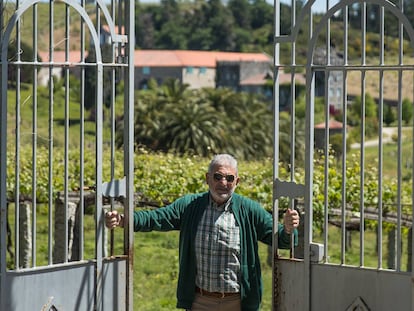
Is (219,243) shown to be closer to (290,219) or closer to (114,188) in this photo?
(290,219)

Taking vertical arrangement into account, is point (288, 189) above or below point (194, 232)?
above

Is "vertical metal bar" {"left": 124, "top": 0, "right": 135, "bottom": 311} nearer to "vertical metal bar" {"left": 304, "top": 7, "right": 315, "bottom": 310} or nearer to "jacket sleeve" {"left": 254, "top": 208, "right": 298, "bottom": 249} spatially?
"jacket sleeve" {"left": 254, "top": 208, "right": 298, "bottom": 249}

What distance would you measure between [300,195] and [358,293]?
72 cm

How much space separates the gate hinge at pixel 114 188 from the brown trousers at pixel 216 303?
0.88 meters

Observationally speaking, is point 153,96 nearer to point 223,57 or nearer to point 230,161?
point 230,161

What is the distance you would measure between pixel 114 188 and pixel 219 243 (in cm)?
83

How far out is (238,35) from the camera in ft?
340

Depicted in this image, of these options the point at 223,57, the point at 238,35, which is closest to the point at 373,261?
the point at 223,57

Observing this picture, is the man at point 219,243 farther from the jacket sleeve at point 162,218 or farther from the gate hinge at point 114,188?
the gate hinge at point 114,188

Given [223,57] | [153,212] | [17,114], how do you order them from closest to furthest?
[17,114], [153,212], [223,57]

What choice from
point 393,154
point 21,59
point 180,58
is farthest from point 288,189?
point 180,58

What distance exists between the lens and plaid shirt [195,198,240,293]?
623 centimetres

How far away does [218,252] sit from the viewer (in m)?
6.25

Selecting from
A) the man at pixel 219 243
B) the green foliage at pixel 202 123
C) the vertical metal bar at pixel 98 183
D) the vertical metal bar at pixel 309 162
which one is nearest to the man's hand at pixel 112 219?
the man at pixel 219 243
